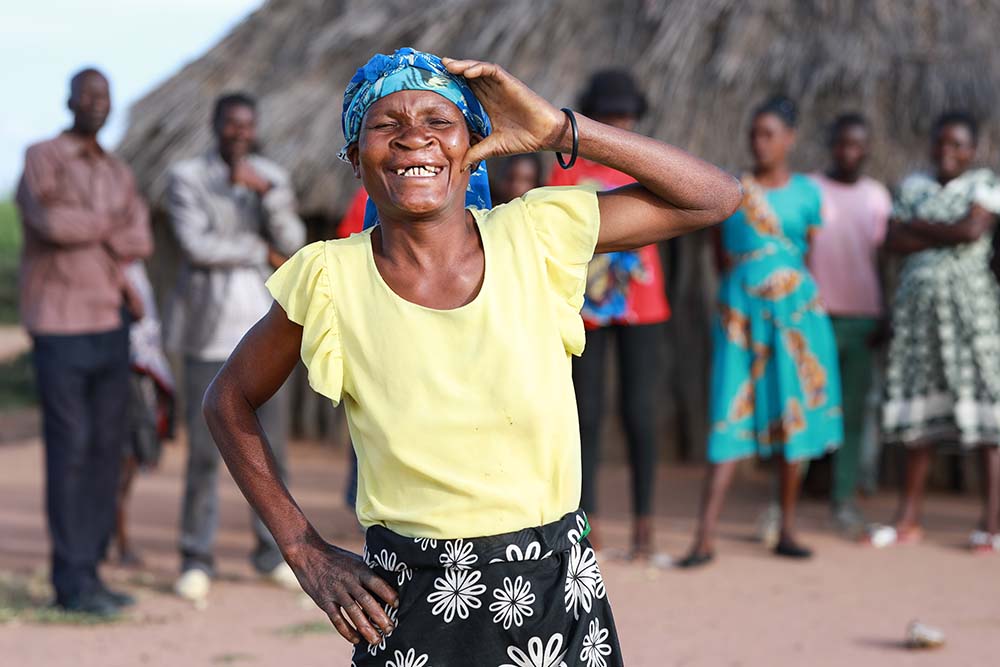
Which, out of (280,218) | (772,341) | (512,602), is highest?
(280,218)

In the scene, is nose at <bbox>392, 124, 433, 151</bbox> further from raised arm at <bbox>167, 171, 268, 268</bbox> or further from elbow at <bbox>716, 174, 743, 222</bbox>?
raised arm at <bbox>167, 171, 268, 268</bbox>

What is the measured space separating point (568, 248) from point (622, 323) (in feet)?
11.3

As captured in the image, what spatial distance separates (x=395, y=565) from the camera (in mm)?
2168

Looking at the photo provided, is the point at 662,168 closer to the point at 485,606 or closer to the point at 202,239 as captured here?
the point at 485,606

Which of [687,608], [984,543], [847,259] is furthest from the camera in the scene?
[847,259]

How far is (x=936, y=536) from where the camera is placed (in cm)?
637

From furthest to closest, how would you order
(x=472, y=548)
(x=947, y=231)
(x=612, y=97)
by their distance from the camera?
1. (x=947, y=231)
2. (x=612, y=97)
3. (x=472, y=548)

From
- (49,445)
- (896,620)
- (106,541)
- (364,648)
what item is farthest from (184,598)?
(364,648)

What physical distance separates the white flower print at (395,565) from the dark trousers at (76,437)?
10.5ft

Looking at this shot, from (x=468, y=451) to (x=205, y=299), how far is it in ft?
11.4

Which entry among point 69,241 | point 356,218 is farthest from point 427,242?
point 69,241

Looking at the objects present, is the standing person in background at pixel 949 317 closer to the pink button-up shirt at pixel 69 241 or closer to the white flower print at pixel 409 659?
the pink button-up shirt at pixel 69 241

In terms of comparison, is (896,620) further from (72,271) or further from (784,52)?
(784,52)

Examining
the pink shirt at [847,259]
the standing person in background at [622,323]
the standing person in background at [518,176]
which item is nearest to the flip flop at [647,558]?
the standing person in background at [622,323]
